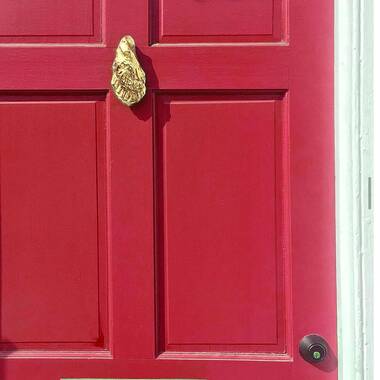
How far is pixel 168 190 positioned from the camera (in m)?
1.93

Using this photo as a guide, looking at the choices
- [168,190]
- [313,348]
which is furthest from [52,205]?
[313,348]

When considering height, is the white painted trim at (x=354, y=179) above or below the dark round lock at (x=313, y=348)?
above

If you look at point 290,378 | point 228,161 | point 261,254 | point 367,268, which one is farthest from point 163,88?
point 290,378

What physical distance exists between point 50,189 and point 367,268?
952 mm

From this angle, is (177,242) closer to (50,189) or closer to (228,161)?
(228,161)

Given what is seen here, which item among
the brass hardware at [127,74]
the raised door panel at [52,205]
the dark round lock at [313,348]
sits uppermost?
the brass hardware at [127,74]

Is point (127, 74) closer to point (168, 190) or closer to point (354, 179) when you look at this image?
point (168, 190)

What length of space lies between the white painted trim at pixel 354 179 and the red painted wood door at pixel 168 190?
0.22 ft

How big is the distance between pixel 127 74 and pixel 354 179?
723 mm

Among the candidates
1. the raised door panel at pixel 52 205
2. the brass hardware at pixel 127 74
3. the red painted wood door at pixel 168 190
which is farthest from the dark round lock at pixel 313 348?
the brass hardware at pixel 127 74

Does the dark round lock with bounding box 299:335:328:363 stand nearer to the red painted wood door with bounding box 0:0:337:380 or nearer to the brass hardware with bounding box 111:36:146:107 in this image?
the red painted wood door with bounding box 0:0:337:380

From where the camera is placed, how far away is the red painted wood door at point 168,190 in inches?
75.1

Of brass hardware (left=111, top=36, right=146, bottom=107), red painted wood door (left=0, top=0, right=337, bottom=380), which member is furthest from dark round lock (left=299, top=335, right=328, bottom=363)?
brass hardware (left=111, top=36, right=146, bottom=107)

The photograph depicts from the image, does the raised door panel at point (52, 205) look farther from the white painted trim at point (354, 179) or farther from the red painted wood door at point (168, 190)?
the white painted trim at point (354, 179)
